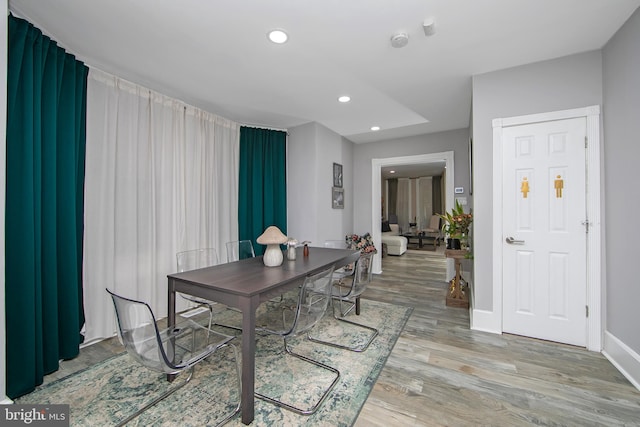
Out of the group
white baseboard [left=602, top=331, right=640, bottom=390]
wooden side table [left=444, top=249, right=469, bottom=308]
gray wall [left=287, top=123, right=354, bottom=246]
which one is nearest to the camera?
white baseboard [left=602, top=331, right=640, bottom=390]

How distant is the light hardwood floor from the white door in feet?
0.87

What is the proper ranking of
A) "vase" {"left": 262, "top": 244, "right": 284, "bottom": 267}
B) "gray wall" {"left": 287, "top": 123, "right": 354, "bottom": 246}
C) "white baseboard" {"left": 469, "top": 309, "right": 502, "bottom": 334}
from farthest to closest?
1. "gray wall" {"left": 287, "top": 123, "right": 354, "bottom": 246}
2. "white baseboard" {"left": 469, "top": 309, "right": 502, "bottom": 334}
3. "vase" {"left": 262, "top": 244, "right": 284, "bottom": 267}

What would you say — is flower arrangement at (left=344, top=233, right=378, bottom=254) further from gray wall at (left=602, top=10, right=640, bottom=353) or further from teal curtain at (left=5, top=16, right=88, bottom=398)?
teal curtain at (left=5, top=16, right=88, bottom=398)

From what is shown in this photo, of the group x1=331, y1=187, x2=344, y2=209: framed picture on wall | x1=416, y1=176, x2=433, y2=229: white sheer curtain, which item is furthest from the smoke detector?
x1=416, y1=176, x2=433, y2=229: white sheer curtain

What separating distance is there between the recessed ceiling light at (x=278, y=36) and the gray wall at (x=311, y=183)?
6.78 ft

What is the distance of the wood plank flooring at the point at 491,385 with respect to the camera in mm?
1558

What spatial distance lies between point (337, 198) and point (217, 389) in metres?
3.40

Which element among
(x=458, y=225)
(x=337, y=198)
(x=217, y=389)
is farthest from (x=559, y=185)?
(x=217, y=389)

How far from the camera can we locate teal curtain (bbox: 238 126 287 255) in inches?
158

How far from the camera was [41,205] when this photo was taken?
6.34 ft

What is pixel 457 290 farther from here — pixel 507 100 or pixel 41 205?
pixel 41 205

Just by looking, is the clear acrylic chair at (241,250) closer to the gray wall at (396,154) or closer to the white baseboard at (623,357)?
the gray wall at (396,154)

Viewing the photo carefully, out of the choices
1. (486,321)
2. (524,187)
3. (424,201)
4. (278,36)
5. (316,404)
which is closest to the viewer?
(316,404)

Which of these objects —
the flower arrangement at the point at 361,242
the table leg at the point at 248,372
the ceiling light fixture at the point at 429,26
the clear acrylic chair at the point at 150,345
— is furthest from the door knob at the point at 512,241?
the clear acrylic chair at the point at 150,345
